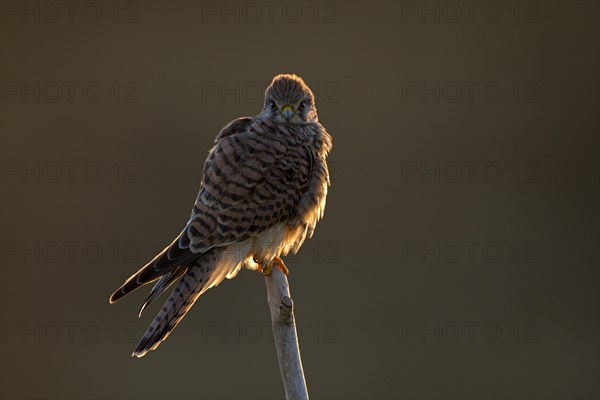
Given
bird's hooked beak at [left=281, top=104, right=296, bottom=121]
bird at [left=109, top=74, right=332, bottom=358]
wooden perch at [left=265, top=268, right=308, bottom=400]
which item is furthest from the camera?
bird's hooked beak at [left=281, top=104, right=296, bottom=121]

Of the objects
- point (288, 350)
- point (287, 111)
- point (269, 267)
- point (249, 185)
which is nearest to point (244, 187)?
point (249, 185)

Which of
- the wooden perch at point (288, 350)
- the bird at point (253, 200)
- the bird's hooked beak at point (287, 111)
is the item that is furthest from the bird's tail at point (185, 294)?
the bird's hooked beak at point (287, 111)

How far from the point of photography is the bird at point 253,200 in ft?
9.96

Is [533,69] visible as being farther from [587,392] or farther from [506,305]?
[587,392]

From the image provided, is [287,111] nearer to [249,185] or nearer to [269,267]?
[249,185]

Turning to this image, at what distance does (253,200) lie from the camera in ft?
10.7

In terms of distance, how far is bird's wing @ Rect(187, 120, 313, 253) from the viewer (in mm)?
3162

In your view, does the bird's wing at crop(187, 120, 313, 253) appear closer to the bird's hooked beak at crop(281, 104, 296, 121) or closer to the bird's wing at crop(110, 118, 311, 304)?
the bird's wing at crop(110, 118, 311, 304)

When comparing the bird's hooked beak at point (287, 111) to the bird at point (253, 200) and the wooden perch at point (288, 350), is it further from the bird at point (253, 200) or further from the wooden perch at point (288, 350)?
the wooden perch at point (288, 350)

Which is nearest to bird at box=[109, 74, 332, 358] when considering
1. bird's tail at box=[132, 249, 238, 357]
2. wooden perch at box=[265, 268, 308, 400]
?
bird's tail at box=[132, 249, 238, 357]

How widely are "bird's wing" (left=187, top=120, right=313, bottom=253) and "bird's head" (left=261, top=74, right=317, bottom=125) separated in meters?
0.12

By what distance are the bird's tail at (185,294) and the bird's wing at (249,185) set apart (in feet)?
0.23

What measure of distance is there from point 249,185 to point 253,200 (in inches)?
2.3

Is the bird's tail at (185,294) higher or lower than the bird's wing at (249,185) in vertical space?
lower
